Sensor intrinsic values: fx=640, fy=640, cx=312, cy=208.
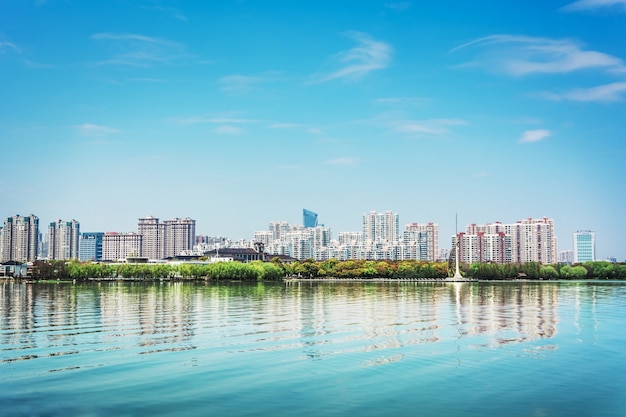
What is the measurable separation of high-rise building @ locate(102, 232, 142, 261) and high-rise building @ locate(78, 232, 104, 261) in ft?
14.9

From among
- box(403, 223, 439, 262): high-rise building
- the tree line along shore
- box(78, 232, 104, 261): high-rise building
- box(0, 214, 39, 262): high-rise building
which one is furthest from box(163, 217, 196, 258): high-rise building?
the tree line along shore

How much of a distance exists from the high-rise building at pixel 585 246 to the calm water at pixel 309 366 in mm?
166058

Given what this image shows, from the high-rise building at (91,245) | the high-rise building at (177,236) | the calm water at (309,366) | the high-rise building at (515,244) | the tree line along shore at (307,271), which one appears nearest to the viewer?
the calm water at (309,366)

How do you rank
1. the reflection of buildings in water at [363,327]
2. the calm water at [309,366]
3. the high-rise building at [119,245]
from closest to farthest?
the calm water at [309,366] → the reflection of buildings in water at [363,327] → the high-rise building at [119,245]

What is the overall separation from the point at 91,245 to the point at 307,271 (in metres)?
117

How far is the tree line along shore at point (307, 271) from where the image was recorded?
82.7 metres

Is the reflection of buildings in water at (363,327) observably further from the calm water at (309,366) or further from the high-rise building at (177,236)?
the high-rise building at (177,236)

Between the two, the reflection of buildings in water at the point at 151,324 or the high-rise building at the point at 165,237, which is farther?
the high-rise building at the point at 165,237

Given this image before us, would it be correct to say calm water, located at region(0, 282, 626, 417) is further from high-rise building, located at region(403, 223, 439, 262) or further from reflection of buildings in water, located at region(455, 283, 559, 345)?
high-rise building, located at region(403, 223, 439, 262)

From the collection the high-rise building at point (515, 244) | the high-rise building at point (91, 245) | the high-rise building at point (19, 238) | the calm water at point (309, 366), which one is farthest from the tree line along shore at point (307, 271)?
the high-rise building at point (91, 245)

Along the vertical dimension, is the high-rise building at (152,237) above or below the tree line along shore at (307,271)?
above

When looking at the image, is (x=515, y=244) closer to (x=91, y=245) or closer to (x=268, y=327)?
(x=91, y=245)

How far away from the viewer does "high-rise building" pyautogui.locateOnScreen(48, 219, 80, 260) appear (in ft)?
587

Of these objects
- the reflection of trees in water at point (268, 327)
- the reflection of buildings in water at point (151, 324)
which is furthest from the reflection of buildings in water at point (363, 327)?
the reflection of buildings in water at point (151, 324)
